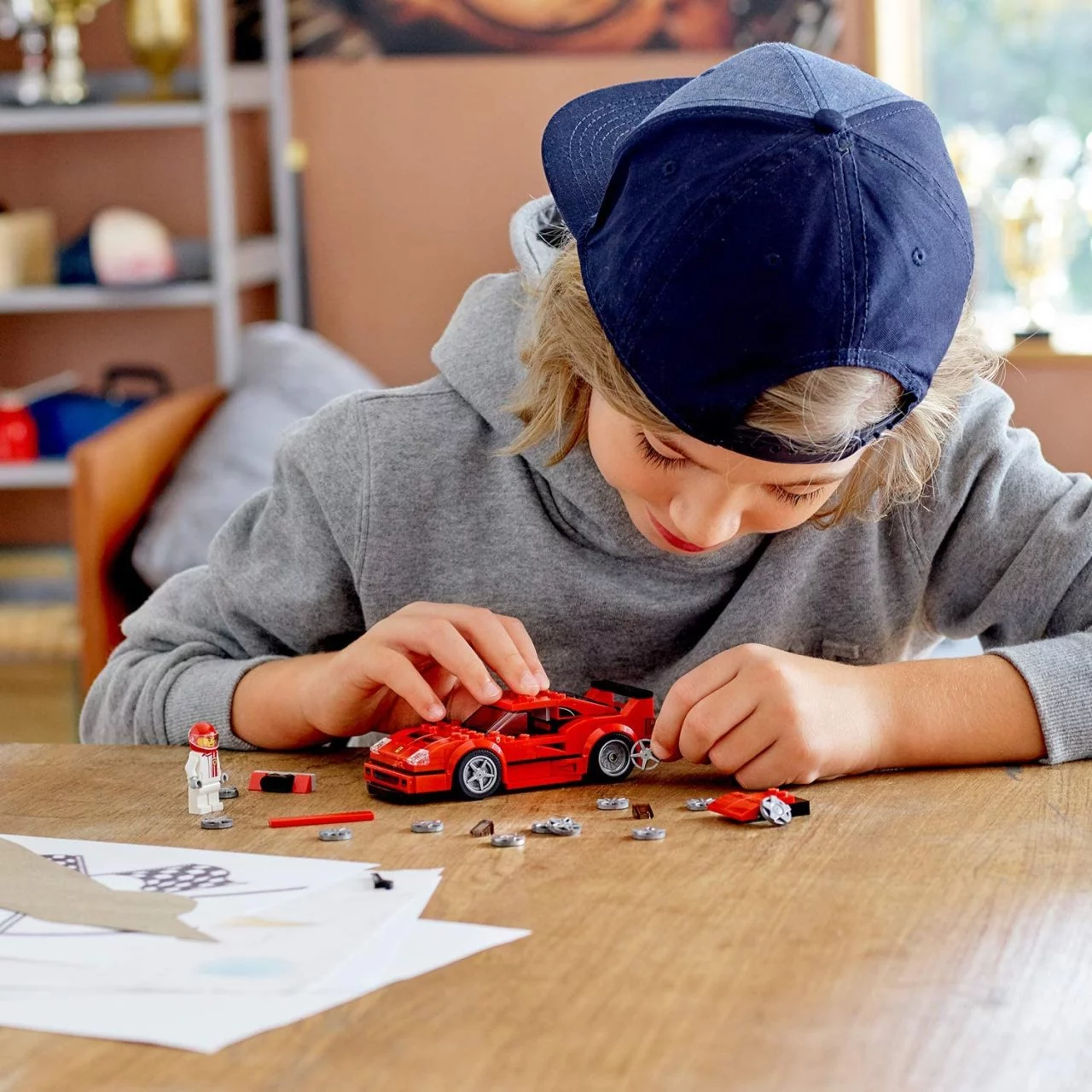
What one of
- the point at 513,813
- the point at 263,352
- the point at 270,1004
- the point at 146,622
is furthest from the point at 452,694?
the point at 263,352

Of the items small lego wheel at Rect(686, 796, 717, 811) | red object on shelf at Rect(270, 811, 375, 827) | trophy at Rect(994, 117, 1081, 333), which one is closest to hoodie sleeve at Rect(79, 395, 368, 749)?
red object on shelf at Rect(270, 811, 375, 827)

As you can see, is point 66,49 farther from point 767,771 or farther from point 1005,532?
point 767,771

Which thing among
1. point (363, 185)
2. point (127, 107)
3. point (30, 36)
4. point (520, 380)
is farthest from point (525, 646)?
point (30, 36)

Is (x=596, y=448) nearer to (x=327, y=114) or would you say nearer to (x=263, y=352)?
(x=263, y=352)

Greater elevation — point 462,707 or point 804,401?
point 804,401

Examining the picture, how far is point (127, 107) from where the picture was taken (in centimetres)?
292

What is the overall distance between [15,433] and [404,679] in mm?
2261

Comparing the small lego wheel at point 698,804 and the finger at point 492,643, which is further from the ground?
the finger at point 492,643

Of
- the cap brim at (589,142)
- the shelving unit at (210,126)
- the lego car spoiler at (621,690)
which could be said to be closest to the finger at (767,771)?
the lego car spoiler at (621,690)

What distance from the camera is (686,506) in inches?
35.5

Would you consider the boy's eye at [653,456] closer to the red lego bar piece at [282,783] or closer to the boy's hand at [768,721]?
the boy's hand at [768,721]

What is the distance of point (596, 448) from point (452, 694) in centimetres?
19

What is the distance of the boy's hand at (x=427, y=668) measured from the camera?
941mm

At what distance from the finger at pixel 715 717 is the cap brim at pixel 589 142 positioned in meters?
0.29
